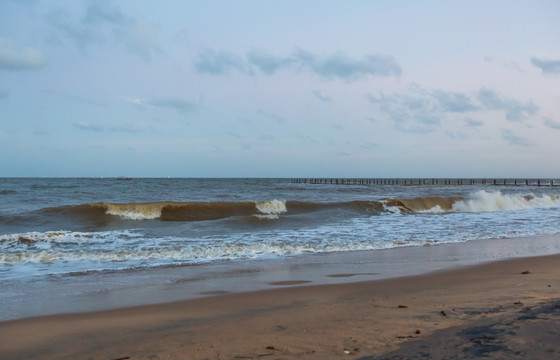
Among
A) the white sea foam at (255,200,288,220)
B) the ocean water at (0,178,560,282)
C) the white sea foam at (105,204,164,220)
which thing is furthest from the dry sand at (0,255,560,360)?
the white sea foam at (255,200,288,220)

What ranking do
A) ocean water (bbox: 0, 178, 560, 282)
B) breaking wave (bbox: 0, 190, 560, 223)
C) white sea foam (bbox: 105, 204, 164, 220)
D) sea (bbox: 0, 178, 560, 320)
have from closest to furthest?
1. sea (bbox: 0, 178, 560, 320)
2. ocean water (bbox: 0, 178, 560, 282)
3. breaking wave (bbox: 0, 190, 560, 223)
4. white sea foam (bbox: 105, 204, 164, 220)

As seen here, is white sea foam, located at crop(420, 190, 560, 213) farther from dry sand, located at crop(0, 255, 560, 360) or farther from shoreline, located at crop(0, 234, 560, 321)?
dry sand, located at crop(0, 255, 560, 360)

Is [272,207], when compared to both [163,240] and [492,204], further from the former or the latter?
[492,204]

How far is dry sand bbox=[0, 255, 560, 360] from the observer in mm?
3305

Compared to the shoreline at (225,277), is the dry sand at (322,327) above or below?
above

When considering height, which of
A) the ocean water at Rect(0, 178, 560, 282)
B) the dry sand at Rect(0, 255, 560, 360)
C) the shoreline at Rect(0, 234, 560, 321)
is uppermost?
the dry sand at Rect(0, 255, 560, 360)

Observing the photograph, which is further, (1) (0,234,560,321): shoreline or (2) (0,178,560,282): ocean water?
(2) (0,178,560,282): ocean water

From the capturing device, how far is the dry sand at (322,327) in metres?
3.30

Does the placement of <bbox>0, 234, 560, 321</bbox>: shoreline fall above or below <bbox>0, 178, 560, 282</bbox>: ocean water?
above

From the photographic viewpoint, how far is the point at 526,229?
48.8ft

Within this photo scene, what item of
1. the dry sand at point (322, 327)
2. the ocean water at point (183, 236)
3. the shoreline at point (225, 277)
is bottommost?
the ocean water at point (183, 236)

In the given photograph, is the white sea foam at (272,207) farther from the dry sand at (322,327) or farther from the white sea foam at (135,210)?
the dry sand at (322,327)

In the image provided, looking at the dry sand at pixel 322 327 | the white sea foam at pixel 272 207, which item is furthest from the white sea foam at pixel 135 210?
the dry sand at pixel 322 327

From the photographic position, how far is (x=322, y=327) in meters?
4.12
